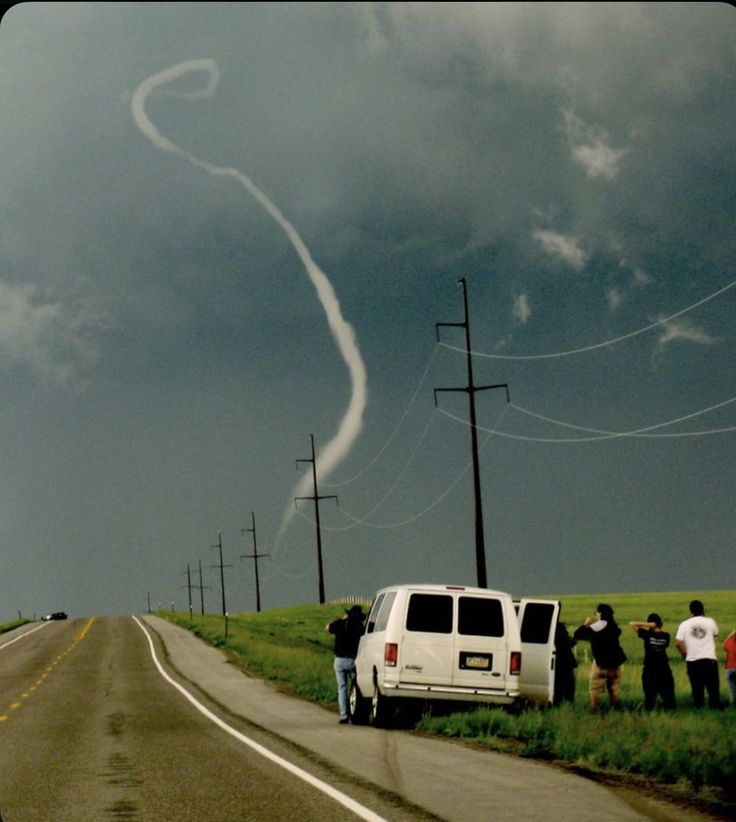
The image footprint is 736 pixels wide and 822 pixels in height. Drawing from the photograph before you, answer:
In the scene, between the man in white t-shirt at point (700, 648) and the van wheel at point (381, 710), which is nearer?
the man in white t-shirt at point (700, 648)

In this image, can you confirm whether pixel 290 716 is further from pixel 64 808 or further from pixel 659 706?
pixel 64 808

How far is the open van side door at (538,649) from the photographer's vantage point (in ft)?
75.4

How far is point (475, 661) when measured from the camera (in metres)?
21.8

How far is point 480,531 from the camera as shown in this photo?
36.1 meters

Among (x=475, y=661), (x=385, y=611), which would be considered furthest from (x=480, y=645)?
(x=385, y=611)

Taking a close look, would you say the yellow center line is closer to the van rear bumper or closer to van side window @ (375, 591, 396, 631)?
van side window @ (375, 591, 396, 631)

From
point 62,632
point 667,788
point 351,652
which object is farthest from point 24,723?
point 62,632

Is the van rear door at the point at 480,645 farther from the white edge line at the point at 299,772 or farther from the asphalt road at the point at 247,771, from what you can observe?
the white edge line at the point at 299,772

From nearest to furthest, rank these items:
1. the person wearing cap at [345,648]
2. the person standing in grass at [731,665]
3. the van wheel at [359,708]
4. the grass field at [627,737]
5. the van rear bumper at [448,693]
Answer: the grass field at [627,737], the van rear bumper at [448,693], the person standing in grass at [731,665], the van wheel at [359,708], the person wearing cap at [345,648]

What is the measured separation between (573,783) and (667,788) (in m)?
1.05

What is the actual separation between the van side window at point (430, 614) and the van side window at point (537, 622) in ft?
7.37

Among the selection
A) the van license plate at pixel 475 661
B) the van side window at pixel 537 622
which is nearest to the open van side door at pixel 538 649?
the van side window at pixel 537 622

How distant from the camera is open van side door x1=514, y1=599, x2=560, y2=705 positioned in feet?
75.4

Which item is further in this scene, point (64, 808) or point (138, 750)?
point (138, 750)
